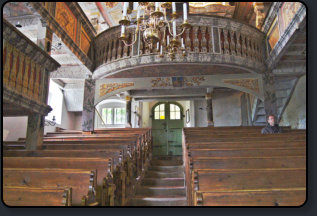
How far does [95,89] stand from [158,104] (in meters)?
6.37

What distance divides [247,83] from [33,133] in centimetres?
537

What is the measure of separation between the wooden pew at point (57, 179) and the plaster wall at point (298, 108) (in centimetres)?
736

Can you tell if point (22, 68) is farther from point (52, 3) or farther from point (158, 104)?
point (158, 104)

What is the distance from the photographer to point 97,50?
706 cm

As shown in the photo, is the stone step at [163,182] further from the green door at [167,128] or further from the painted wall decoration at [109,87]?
the green door at [167,128]

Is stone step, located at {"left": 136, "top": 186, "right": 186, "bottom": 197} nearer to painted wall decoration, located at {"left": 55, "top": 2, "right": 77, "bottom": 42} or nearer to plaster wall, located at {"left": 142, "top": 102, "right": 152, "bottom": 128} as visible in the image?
painted wall decoration, located at {"left": 55, "top": 2, "right": 77, "bottom": 42}

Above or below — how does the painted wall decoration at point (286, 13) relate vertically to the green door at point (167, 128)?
above

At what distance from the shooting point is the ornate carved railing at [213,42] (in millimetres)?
6152

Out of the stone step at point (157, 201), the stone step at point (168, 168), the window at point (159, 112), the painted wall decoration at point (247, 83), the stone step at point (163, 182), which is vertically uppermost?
the painted wall decoration at point (247, 83)

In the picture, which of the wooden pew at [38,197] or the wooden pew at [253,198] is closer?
the wooden pew at [253,198]

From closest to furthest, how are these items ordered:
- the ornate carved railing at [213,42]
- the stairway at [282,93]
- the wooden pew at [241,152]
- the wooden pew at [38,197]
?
the wooden pew at [38,197]
the wooden pew at [241,152]
the ornate carved railing at [213,42]
the stairway at [282,93]

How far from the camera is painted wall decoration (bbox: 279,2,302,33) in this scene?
4750 mm

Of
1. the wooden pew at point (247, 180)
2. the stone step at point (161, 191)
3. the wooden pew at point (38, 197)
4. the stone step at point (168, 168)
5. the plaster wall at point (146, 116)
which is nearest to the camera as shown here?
the wooden pew at point (38, 197)

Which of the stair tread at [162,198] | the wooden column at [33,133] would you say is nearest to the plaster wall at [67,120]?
the wooden column at [33,133]
